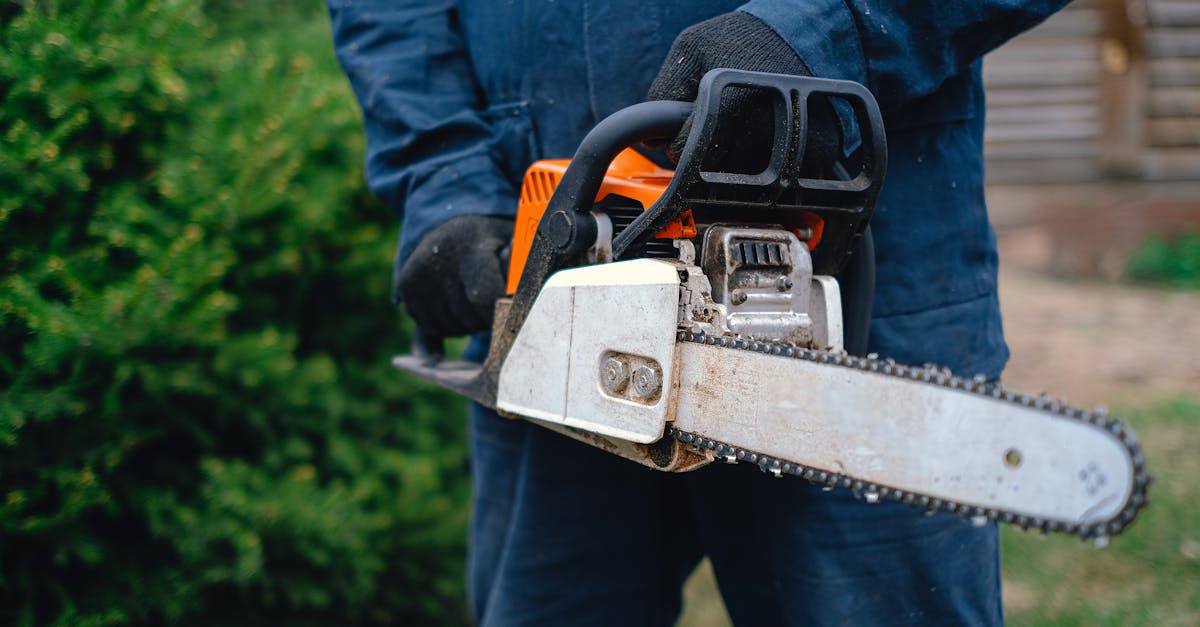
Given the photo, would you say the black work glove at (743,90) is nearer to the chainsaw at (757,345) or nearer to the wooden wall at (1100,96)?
the chainsaw at (757,345)

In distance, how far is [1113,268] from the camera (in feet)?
26.2

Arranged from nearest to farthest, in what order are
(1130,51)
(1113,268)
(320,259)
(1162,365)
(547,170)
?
(547,170) < (320,259) < (1162,365) < (1113,268) < (1130,51)

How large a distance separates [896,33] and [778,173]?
0.28 metres

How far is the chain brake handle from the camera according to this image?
1014mm

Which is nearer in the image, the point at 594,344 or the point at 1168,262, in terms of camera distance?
the point at 594,344

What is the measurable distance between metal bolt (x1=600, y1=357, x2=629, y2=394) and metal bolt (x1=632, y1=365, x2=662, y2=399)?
16 mm

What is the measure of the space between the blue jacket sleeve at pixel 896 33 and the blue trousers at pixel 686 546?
1.95ft

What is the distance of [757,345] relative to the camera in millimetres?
981

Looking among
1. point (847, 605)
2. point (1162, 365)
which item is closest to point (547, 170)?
point (847, 605)

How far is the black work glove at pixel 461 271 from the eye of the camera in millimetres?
1405

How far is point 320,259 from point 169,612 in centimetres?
95

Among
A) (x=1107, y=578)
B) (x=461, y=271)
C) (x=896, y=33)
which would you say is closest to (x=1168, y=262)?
(x=1107, y=578)

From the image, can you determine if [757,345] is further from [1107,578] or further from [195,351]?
[1107,578]

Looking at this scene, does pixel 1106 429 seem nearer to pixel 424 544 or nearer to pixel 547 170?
pixel 547 170
